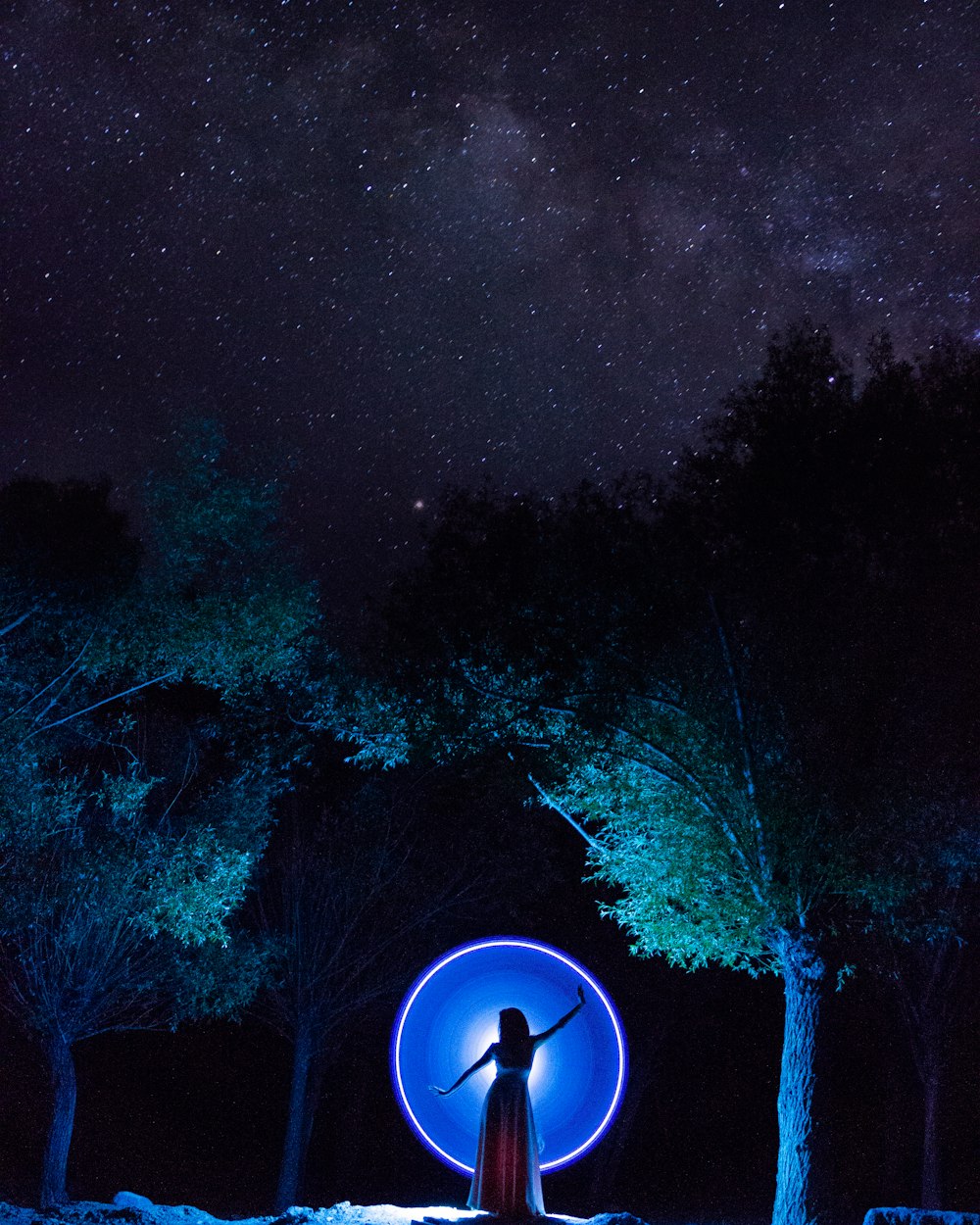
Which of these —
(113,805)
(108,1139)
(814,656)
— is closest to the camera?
(814,656)

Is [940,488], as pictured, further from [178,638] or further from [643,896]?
[178,638]

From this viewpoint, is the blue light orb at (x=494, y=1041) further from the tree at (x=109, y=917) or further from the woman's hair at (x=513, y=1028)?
the tree at (x=109, y=917)

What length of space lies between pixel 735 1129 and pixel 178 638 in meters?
19.5

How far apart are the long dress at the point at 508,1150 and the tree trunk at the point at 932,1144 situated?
38.5 ft

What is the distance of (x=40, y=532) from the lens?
523 inches

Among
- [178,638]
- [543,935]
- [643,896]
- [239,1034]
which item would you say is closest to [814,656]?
[643,896]

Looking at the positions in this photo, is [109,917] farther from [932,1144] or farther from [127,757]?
[932,1144]

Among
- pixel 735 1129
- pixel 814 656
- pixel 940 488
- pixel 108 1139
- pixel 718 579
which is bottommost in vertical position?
pixel 108 1139

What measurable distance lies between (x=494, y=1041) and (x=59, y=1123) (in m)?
8.22

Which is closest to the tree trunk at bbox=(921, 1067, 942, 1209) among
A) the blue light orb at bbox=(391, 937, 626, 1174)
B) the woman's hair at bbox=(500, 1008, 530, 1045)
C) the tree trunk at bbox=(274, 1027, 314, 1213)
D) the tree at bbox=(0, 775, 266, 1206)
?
the blue light orb at bbox=(391, 937, 626, 1174)

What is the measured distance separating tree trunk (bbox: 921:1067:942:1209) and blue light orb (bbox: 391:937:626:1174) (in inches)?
376

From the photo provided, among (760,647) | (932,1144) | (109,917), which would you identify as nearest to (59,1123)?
(109,917)

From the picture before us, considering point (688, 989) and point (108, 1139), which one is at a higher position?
point (688, 989)

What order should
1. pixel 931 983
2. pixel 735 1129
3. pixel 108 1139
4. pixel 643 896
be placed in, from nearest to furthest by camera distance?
pixel 643 896
pixel 931 983
pixel 108 1139
pixel 735 1129
